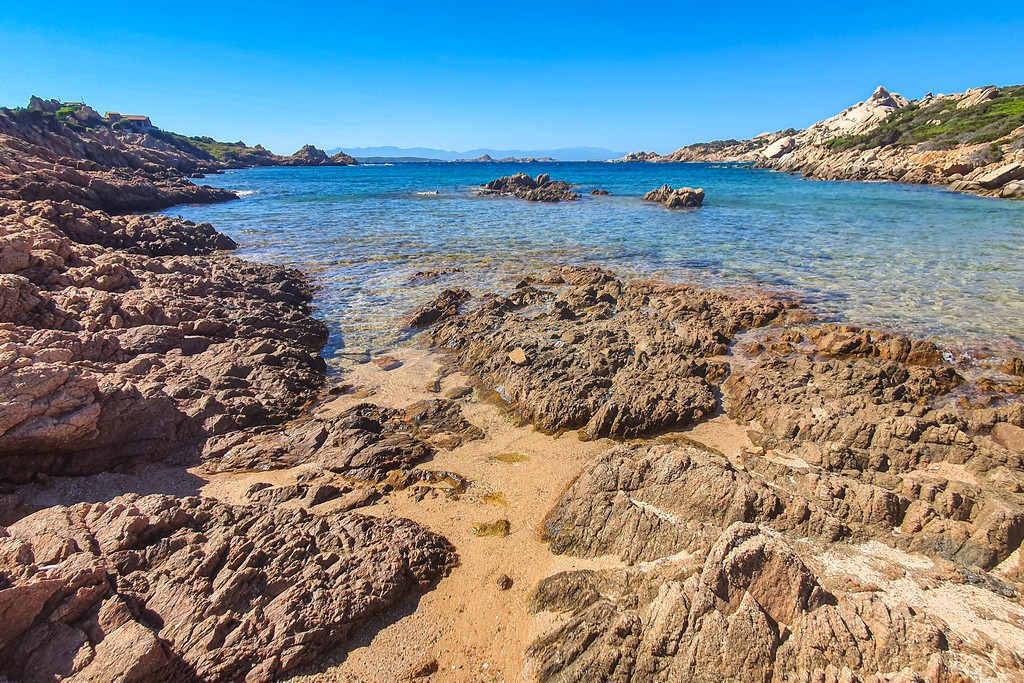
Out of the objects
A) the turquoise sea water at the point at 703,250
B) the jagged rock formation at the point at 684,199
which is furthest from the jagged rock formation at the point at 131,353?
the jagged rock formation at the point at 684,199

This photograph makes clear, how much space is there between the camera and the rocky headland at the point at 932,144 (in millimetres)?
39562

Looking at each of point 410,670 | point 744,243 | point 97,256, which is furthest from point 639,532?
point 744,243

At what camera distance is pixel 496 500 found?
5.82 meters

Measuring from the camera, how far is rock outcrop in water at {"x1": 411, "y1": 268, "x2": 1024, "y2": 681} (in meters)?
3.45

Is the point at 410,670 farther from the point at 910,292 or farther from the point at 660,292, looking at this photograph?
the point at 910,292

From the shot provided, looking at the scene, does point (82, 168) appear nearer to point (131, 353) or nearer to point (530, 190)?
point (530, 190)

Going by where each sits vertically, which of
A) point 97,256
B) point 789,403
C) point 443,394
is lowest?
point 443,394

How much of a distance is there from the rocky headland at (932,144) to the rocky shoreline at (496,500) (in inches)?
1686

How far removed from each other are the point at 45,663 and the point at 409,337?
26.7 feet

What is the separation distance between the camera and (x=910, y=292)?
1283cm

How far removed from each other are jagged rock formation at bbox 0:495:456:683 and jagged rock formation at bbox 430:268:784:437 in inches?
137

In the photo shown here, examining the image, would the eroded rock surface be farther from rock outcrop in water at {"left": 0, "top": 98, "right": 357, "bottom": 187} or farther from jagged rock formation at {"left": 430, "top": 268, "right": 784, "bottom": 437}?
rock outcrop in water at {"left": 0, "top": 98, "right": 357, "bottom": 187}

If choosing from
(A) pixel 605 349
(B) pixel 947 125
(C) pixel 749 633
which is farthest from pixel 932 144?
(C) pixel 749 633

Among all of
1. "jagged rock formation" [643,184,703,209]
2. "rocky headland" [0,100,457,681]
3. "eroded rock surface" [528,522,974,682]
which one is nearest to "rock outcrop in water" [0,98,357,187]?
"rocky headland" [0,100,457,681]
